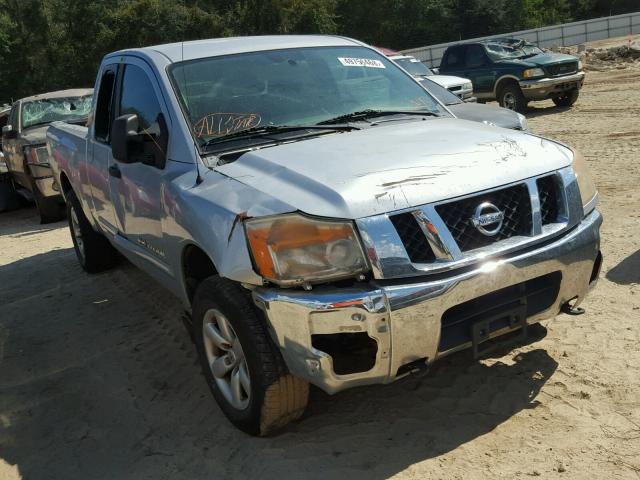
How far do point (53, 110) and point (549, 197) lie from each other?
9.79 meters

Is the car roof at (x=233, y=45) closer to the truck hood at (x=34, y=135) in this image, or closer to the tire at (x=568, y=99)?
the truck hood at (x=34, y=135)

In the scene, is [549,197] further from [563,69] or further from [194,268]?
[563,69]

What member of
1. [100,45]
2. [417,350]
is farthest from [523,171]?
[100,45]

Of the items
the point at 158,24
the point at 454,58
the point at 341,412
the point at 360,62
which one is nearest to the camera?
the point at 341,412

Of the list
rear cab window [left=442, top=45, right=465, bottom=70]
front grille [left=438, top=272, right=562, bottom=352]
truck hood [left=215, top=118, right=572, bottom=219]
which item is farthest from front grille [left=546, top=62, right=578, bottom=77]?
front grille [left=438, top=272, right=562, bottom=352]

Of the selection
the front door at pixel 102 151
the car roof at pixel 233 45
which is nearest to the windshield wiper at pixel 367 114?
the car roof at pixel 233 45

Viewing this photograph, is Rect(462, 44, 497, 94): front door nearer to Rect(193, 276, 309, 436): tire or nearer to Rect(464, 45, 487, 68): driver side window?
Rect(464, 45, 487, 68): driver side window

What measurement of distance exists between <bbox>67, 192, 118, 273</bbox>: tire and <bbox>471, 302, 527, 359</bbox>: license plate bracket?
14.3 feet

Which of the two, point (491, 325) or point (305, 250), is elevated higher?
point (305, 250)

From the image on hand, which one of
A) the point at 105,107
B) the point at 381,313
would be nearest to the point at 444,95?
the point at 105,107

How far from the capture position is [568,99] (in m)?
16.3

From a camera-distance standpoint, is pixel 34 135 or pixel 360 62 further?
pixel 34 135

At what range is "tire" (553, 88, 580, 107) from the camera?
1617 centimetres

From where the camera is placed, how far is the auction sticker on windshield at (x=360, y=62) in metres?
4.63
